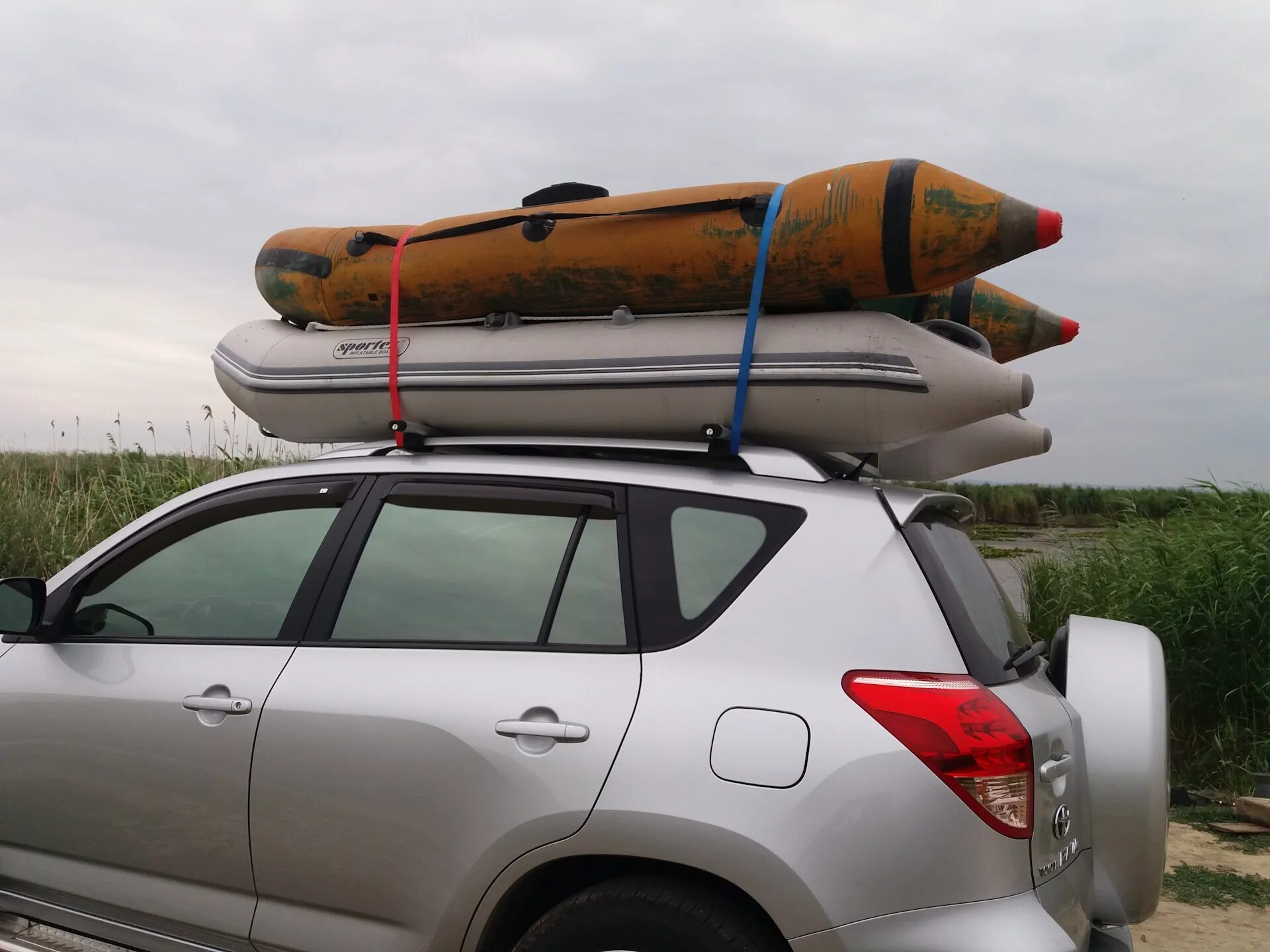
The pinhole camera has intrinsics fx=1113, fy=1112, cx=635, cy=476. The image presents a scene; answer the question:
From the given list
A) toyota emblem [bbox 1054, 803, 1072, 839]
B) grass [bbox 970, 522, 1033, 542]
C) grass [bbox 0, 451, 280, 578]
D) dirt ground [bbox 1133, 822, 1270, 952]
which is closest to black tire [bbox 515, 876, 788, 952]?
toyota emblem [bbox 1054, 803, 1072, 839]

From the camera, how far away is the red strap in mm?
3205

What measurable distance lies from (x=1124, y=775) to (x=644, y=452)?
140 centimetres

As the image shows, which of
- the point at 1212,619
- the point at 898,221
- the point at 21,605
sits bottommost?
the point at 1212,619

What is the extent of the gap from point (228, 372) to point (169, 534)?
630 mm

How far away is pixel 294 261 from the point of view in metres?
3.63

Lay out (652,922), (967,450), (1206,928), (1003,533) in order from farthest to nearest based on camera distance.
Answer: (1003,533) → (1206,928) → (967,450) → (652,922)

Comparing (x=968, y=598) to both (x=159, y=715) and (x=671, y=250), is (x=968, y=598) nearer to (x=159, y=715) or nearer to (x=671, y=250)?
(x=671, y=250)

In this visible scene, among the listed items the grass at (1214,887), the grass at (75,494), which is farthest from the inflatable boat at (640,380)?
the grass at (75,494)

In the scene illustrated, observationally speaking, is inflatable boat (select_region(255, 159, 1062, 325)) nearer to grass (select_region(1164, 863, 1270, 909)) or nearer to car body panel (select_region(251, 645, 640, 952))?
car body panel (select_region(251, 645, 640, 952))

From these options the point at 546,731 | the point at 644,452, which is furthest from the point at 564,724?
the point at 644,452

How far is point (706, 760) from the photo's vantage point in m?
2.24

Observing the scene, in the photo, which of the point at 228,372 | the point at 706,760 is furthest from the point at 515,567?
the point at 228,372

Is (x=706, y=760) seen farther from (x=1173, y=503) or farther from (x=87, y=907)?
(x=1173, y=503)

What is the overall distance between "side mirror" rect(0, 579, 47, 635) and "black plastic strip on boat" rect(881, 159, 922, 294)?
2.48 meters
